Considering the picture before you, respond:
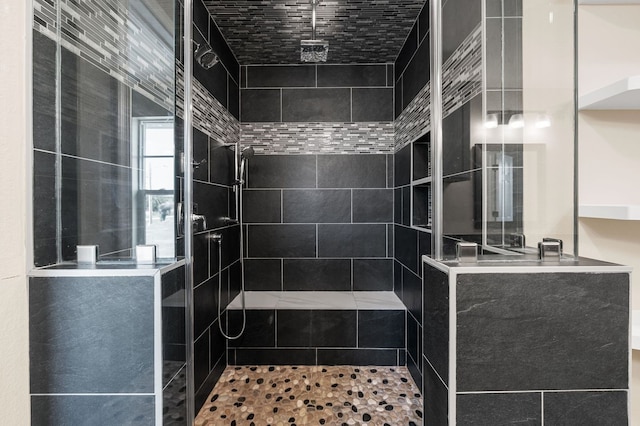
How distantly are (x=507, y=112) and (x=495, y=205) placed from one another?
0.29 m

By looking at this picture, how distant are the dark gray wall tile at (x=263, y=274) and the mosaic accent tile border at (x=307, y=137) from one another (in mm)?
936

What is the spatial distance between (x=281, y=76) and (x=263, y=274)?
1.69 m

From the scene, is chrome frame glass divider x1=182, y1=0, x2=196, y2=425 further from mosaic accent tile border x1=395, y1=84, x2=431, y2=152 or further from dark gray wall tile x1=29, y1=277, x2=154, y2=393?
mosaic accent tile border x1=395, y1=84, x2=431, y2=152

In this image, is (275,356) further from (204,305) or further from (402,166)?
(402,166)

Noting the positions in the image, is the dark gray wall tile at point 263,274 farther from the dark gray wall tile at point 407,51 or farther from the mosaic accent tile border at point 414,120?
the dark gray wall tile at point 407,51

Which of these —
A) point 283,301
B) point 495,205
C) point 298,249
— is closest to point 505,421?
point 495,205

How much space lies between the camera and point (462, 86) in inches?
42.1

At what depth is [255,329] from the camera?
2.21 m

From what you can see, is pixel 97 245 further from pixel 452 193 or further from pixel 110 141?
pixel 452 193

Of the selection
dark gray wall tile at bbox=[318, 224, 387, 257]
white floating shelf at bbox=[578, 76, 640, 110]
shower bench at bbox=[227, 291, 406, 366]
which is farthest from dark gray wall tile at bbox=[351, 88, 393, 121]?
white floating shelf at bbox=[578, 76, 640, 110]

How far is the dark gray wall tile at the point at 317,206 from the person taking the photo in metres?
2.68

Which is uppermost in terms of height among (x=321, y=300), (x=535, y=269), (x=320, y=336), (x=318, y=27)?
(x=318, y=27)

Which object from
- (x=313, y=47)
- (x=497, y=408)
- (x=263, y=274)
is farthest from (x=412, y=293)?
(x=313, y=47)

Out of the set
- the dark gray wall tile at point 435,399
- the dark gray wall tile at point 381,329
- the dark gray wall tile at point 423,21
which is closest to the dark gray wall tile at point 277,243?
the dark gray wall tile at point 381,329
